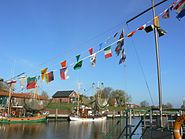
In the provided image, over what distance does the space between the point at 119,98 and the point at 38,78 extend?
13373 cm

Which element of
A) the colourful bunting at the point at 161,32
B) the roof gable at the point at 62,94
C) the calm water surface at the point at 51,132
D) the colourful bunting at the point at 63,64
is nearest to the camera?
the colourful bunting at the point at 161,32

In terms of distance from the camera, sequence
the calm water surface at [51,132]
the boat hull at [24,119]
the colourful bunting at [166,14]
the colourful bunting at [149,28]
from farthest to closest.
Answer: the boat hull at [24,119] < the calm water surface at [51,132] < the colourful bunting at [149,28] < the colourful bunting at [166,14]

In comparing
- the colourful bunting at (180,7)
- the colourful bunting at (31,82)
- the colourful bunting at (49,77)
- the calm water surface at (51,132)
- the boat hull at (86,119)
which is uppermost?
the colourful bunting at (180,7)

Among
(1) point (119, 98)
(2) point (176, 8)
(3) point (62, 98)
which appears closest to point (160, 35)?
(2) point (176, 8)

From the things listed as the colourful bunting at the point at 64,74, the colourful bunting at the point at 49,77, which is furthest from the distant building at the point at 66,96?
the colourful bunting at the point at 64,74

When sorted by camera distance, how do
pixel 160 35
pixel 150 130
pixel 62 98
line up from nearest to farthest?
pixel 150 130
pixel 160 35
pixel 62 98

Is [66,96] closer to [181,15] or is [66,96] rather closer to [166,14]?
[166,14]

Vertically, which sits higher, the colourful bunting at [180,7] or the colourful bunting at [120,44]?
the colourful bunting at [180,7]

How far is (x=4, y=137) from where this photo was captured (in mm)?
35406

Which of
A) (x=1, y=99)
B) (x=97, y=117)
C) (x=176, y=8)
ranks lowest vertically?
(x=97, y=117)

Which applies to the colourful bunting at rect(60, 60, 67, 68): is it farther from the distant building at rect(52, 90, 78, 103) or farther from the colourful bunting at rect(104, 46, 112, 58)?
the distant building at rect(52, 90, 78, 103)

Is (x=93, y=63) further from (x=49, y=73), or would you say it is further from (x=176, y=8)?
(x=176, y=8)

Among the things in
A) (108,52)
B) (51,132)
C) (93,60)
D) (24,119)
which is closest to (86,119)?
(24,119)

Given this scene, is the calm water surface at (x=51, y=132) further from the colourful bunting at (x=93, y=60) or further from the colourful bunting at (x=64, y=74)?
the colourful bunting at (x=64, y=74)
